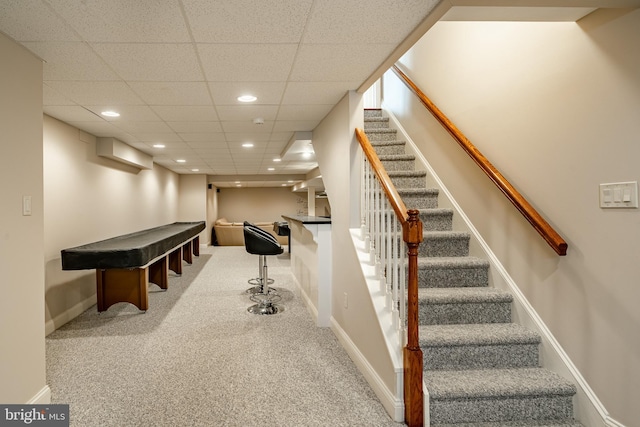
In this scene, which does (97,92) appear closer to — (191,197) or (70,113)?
(70,113)

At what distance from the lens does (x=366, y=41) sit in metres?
1.96

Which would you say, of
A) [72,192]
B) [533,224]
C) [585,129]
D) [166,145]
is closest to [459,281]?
[533,224]

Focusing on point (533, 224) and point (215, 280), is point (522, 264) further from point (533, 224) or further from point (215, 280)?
point (215, 280)

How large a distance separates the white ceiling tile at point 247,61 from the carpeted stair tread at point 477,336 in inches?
73.3

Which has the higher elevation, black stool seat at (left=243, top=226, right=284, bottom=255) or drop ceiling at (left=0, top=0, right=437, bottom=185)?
drop ceiling at (left=0, top=0, right=437, bottom=185)

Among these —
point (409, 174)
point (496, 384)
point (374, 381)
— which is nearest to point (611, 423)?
Answer: point (496, 384)

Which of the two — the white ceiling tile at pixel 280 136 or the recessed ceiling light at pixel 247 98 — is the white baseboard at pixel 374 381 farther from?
the white ceiling tile at pixel 280 136

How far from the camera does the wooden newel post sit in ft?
5.92

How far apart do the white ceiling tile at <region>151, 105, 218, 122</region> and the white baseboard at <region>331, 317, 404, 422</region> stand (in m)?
2.32

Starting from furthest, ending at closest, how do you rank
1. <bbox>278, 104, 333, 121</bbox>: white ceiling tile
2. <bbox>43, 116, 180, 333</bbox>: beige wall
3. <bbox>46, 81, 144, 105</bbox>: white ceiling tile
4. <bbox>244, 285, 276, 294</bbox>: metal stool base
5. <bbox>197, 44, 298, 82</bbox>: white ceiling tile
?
<bbox>244, 285, 276, 294</bbox>: metal stool base < <bbox>43, 116, 180, 333</bbox>: beige wall < <bbox>278, 104, 333, 121</bbox>: white ceiling tile < <bbox>46, 81, 144, 105</bbox>: white ceiling tile < <bbox>197, 44, 298, 82</bbox>: white ceiling tile

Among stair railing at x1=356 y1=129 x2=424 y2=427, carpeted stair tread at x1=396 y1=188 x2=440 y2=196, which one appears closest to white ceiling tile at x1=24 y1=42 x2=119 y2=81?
stair railing at x1=356 y1=129 x2=424 y2=427

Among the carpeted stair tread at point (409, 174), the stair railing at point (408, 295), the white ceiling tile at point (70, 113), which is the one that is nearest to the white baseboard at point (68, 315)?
the white ceiling tile at point (70, 113)

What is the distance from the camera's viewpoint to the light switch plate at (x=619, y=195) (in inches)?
60.9

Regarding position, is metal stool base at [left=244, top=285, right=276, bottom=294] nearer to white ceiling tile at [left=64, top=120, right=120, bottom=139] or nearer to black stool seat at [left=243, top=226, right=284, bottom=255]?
black stool seat at [left=243, top=226, right=284, bottom=255]
